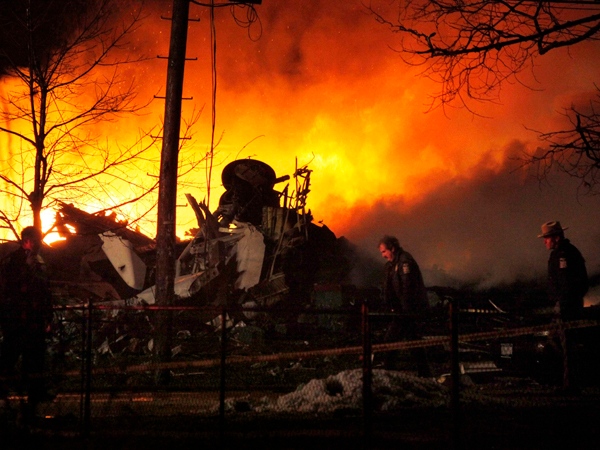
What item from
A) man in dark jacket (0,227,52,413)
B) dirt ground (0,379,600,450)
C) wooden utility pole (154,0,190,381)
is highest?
wooden utility pole (154,0,190,381)

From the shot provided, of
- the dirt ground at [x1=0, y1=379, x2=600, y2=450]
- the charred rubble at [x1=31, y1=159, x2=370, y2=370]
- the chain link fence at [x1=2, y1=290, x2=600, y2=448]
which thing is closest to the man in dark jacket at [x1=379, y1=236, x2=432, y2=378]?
the chain link fence at [x1=2, y1=290, x2=600, y2=448]

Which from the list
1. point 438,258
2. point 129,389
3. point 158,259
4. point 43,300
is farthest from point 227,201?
point 43,300

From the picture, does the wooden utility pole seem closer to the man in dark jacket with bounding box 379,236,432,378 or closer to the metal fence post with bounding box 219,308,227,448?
the man in dark jacket with bounding box 379,236,432,378

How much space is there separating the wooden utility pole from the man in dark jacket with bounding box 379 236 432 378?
326cm

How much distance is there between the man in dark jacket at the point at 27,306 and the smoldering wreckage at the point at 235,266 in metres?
6.81

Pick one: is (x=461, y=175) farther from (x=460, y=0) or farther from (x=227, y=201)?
(x=460, y=0)

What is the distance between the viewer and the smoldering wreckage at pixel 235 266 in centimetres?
1683

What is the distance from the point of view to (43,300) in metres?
8.49

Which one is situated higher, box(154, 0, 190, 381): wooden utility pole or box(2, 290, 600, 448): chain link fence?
box(154, 0, 190, 381): wooden utility pole

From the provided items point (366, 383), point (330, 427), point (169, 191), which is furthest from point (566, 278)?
point (169, 191)

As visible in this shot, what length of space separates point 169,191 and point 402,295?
3866 mm

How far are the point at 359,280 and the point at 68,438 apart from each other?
58.4 feet

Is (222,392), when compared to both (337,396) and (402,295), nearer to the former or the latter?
(337,396)

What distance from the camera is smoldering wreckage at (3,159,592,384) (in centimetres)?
1683
